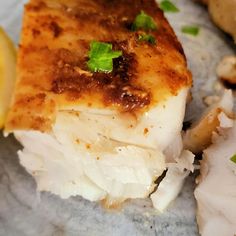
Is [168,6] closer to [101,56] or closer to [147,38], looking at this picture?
[147,38]

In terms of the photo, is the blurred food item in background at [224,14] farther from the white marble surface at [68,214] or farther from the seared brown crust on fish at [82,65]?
the white marble surface at [68,214]

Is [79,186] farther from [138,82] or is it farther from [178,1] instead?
[178,1]

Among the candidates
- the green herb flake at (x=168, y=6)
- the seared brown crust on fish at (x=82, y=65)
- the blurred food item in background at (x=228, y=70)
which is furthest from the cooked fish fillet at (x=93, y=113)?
the green herb flake at (x=168, y=6)

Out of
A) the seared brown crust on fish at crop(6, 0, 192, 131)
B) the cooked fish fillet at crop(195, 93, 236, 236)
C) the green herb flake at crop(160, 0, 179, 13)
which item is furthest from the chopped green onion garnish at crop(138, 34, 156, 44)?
the green herb flake at crop(160, 0, 179, 13)

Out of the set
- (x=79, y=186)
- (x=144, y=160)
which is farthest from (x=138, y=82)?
(x=79, y=186)

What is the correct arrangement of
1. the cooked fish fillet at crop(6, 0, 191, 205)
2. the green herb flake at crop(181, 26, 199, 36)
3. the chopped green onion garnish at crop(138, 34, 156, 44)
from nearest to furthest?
the cooked fish fillet at crop(6, 0, 191, 205), the chopped green onion garnish at crop(138, 34, 156, 44), the green herb flake at crop(181, 26, 199, 36)

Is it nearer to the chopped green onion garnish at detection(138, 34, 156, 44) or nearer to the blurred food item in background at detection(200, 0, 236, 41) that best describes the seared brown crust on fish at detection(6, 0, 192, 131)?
the chopped green onion garnish at detection(138, 34, 156, 44)

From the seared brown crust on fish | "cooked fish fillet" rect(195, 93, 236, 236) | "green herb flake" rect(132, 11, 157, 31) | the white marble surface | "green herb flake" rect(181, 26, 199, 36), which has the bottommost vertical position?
the white marble surface
